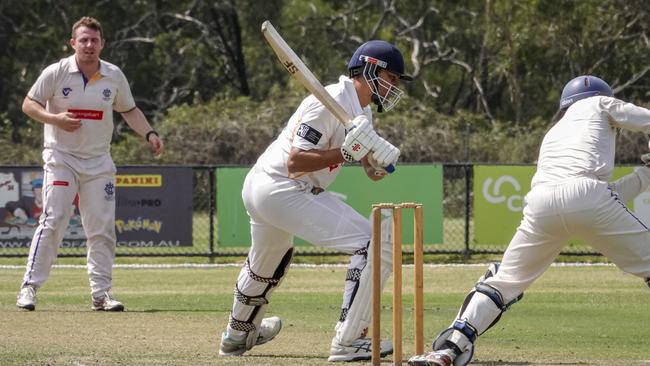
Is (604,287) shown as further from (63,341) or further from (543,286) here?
(63,341)

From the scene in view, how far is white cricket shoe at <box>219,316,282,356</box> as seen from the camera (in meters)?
8.77

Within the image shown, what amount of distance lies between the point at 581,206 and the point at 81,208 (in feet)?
17.3

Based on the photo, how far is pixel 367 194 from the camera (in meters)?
18.5

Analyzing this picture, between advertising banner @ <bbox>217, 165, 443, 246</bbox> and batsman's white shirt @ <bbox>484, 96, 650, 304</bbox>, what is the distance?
10.4 metres

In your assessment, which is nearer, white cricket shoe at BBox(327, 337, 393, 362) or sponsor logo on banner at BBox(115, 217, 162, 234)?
white cricket shoe at BBox(327, 337, 393, 362)

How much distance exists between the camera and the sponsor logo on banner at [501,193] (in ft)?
61.5

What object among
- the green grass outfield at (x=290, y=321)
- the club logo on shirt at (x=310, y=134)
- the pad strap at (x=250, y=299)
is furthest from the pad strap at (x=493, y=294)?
the pad strap at (x=250, y=299)

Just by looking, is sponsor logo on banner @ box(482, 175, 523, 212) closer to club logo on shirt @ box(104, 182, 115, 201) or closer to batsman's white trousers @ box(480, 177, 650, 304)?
club logo on shirt @ box(104, 182, 115, 201)

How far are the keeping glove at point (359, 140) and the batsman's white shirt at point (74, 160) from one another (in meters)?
4.28

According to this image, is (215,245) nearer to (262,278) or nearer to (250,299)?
(250,299)

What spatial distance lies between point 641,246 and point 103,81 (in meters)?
5.41

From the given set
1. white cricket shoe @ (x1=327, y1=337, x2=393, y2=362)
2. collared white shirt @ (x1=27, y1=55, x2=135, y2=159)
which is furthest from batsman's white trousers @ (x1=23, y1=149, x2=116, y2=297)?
white cricket shoe @ (x1=327, y1=337, x2=393, y2=362)

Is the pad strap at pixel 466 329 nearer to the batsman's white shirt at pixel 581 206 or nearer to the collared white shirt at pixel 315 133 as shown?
the batsman's white shirt at pixel 581 206

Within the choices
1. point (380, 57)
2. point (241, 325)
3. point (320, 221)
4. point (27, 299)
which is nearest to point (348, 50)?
point (27, 299)
